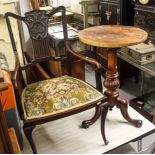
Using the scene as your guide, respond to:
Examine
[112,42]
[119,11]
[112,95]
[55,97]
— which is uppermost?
[119,11]

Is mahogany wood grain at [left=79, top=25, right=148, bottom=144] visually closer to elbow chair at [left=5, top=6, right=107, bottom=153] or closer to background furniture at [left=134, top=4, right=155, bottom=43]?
elbow chair at [left=5, top=6, right=107, bottom=153]

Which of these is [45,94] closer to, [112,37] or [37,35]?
[37,35]

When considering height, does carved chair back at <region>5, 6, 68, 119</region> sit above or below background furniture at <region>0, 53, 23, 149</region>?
above

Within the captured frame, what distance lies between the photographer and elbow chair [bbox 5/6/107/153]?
1331mm

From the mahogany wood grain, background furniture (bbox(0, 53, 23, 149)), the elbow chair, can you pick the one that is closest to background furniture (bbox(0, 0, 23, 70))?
the elbow chair

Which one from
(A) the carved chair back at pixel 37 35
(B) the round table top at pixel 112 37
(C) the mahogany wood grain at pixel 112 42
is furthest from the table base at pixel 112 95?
Answer: (A) the carved chair back at pixel 37 35

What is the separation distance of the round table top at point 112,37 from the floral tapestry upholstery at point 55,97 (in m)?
0.34

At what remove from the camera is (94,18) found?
2.97m

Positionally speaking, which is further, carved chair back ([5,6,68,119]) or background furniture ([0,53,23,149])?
carved chair back ([5,6,68,119])

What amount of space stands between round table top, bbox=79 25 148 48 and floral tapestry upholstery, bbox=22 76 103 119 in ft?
1.10

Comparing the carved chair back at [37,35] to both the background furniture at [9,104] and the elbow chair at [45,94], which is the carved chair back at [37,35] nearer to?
the elbow chair at [45,94]

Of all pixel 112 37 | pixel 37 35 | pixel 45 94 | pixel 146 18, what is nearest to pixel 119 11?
pixel 146 18

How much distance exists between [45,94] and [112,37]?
61cm

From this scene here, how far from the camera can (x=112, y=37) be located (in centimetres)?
148
